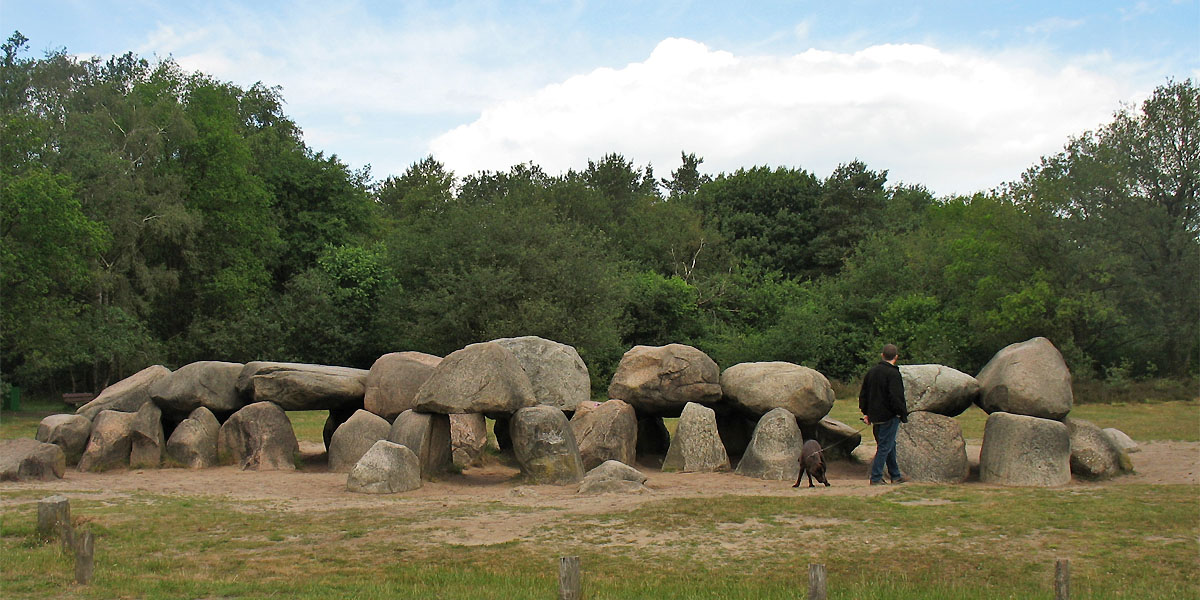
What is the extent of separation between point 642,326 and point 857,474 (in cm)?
2424

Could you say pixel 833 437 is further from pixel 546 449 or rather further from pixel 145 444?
pixel 145 444

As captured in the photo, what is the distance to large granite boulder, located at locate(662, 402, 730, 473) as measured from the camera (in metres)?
15.0

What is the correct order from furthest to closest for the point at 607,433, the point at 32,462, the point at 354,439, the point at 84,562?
the point at 354,439, the point at 607,433, the point at 32,462, the point at 84,562

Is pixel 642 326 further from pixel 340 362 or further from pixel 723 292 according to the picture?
pixel 340 362

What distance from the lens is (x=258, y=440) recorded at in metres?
15.7

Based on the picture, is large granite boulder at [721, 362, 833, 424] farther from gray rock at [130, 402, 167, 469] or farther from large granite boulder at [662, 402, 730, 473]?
gray rock at [130, 402, 167, 469]

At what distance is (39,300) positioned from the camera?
26844 millimetres

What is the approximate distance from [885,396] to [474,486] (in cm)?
577

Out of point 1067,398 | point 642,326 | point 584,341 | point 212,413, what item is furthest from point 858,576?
point 642,326

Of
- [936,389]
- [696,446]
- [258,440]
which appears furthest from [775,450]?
[258,440]

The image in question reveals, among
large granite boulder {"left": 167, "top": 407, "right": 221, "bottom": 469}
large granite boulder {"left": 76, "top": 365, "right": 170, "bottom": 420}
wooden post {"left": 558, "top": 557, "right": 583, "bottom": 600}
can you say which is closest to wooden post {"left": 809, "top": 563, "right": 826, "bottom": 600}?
wooden post {"left": 558, "top": 557, "right": 583, "bottom": 600}

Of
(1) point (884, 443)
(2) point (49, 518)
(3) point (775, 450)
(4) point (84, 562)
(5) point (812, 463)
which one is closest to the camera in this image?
(4) point (84, 562)

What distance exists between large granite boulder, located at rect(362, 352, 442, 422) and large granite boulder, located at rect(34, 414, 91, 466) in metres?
4.40

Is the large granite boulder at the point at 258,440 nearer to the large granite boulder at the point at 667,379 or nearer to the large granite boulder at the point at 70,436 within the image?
the large granite boulder at the point at 70,436
